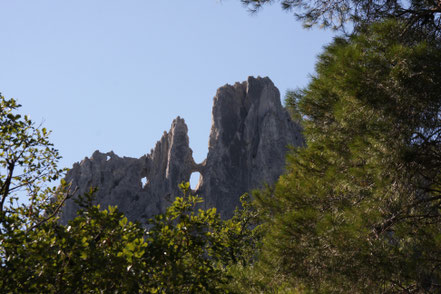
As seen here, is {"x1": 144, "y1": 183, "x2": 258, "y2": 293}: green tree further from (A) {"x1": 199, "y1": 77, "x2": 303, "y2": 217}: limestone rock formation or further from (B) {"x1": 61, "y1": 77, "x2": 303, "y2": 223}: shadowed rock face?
(B) {"x1": 61, "y1": 77, "x2": 303, "y2": 223}: shadowed rock face

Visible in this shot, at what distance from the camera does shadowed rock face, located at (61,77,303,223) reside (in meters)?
83.4

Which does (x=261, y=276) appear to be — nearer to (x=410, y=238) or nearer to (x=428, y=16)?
(x=410, y=238)

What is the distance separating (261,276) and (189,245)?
4.93m

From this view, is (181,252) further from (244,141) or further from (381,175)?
(244,141)

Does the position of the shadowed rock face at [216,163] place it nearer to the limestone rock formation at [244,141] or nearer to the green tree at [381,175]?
the limestone rock formation at [244,141]

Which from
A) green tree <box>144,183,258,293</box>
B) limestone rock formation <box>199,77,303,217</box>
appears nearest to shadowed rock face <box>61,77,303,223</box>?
limestone rock formation <box>199,77,303,217</box>

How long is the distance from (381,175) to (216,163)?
79812 millimetres

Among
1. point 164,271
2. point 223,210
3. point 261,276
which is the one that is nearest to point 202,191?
point 223,210

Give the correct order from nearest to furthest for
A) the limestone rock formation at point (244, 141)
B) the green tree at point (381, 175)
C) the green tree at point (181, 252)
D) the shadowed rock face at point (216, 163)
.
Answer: the green tree at point (181, 252), the green tree at point (381, 175), the limestone rock formation at point (244, 141), the shadowed rock face at point (216, 163)

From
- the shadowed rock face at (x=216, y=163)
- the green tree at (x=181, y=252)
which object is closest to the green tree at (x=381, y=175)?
the green tree at (x=181, y=252)

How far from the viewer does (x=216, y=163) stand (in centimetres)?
8712

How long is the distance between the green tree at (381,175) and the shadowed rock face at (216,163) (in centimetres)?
7305

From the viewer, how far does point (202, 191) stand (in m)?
85.6

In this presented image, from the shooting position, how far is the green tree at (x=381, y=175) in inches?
293
